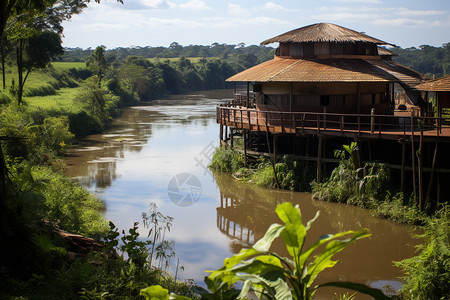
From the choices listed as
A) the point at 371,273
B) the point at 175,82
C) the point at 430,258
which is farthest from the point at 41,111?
the point at 175,82

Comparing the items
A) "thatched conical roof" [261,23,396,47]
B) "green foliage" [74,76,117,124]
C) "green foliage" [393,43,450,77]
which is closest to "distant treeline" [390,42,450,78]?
"green foliage" [393,43,450,77]

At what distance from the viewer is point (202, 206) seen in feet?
66.0

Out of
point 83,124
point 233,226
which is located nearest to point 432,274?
point 233,226

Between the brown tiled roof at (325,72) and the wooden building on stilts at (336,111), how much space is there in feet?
0.14

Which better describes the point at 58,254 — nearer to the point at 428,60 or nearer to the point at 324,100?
the point at 324,100

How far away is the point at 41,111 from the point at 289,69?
18.1m

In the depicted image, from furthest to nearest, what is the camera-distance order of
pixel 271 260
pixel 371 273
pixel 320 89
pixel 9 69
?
1. pixel 9 69
2. pixel 320 89
3. pixel 371 273
4. pixel 271 260

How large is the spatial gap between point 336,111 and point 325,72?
1.83 meters

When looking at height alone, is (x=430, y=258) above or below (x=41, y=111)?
below

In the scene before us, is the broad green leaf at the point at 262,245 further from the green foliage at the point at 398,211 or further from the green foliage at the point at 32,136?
the green foliage at the point at 398,211

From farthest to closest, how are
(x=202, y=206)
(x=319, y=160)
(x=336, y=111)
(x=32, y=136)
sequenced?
(x=336, y=111)
(x=32, y=136)
(x=202, y=206)
(x=319, y=160)

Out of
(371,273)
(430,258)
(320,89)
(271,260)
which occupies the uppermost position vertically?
(320,89)

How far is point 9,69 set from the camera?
4725cm

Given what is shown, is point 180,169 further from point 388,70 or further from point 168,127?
point 168,127
